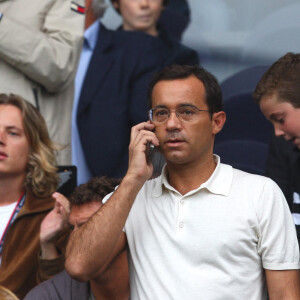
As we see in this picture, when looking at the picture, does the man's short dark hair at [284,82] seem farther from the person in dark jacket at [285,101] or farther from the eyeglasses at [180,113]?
the eyeglasses at [180,113]

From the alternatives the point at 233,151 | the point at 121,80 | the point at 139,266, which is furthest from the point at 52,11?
the point at 139,266

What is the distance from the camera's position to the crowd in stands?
2.59 meters

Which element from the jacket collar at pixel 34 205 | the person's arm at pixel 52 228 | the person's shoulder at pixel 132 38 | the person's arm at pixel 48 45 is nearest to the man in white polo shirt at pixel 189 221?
the person's arm at pixel 52 228

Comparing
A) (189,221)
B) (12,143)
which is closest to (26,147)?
(12,143)

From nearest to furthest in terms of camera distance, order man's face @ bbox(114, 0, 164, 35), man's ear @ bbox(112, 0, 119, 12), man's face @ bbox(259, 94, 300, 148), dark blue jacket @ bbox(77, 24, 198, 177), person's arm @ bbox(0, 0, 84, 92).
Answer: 1. man's face @ bbox(259, 94, 300, 148)
2. person's arm @ bbox(0, 0, 84, 92)
3. dark blue jacket @ bbox(77, 24, 198, 177)
4. man's face @ bbox(114, 0, 164, 35)
5. man's ear @ bbox(112, 0, 119, 12)

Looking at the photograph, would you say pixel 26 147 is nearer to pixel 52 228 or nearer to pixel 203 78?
pixel 52 228

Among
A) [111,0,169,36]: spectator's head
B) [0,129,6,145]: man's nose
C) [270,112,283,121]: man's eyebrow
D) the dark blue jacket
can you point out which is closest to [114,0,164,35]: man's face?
[111,0,169,36]: spectator's head

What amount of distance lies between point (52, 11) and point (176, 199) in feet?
6.16

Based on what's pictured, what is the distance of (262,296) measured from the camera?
8.66ft

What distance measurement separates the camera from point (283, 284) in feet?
8.39

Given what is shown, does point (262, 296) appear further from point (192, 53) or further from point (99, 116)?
point (192, 53)

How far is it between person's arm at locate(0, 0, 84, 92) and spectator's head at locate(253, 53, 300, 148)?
125cm

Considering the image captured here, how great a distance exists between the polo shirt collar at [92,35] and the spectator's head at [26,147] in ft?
2.85

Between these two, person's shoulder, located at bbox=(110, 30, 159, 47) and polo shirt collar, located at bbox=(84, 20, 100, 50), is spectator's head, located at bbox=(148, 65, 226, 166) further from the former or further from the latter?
polo shirt collar, located at bbox=(84, 20, 100, 50)
